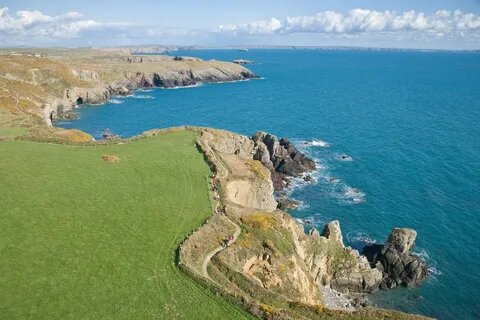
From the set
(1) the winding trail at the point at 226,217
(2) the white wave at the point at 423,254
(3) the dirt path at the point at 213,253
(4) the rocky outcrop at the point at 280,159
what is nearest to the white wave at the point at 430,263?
(2) the white wave at the point at 423,254

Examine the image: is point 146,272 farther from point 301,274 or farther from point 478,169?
point 478,169

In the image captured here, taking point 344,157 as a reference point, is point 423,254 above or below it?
below

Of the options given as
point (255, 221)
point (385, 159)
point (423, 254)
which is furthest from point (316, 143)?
point (255, 221)

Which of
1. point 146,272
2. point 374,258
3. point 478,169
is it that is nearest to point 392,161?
point 478,169

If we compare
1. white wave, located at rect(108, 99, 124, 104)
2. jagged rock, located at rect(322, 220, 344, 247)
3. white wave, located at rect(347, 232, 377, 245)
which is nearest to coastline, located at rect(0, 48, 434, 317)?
jagged rock, located at rect(322, 220, 344, 247)

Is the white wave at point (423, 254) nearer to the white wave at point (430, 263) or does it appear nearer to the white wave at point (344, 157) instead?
the white wave at point (430, 263)

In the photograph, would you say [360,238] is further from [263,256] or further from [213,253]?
[213,253]
